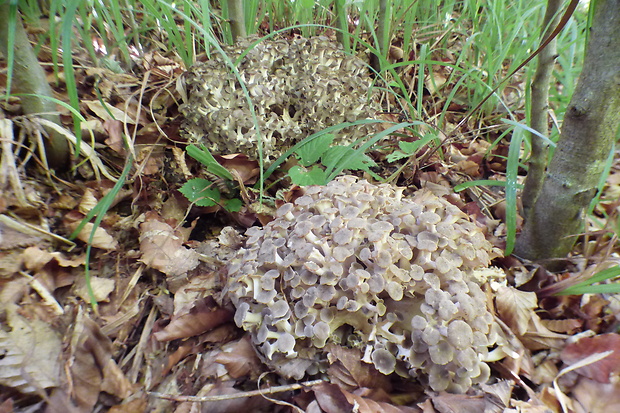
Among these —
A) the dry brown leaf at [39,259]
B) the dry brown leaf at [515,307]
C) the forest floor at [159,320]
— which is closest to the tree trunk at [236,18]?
the forest floor at [159,320]

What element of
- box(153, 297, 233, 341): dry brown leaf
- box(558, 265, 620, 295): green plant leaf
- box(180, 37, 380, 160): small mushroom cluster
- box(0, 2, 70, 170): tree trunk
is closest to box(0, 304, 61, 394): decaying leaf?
box(153, 297, 233, 341): dry brown leaf

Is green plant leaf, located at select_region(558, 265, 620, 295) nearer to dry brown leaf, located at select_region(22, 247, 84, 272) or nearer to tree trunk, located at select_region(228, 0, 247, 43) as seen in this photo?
dry brown leaf, located at select_region(22, 247, 84, 272)

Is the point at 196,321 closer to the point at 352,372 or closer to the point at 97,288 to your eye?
the point at 97,288

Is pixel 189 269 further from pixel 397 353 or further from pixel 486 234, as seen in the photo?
pixel 486 234

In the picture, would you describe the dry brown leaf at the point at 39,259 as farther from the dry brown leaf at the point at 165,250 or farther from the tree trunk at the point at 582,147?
the tree trunk at the point at 582,147

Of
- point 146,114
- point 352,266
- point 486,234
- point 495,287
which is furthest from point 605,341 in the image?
point 146,114
